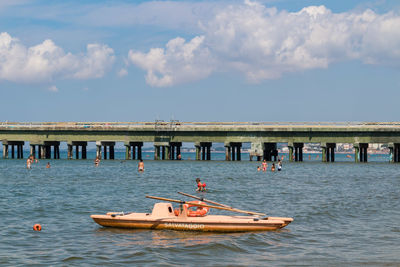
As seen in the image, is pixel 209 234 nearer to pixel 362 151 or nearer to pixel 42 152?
pixel 362 151

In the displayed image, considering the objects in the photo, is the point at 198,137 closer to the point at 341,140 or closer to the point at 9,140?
the point at 341,140

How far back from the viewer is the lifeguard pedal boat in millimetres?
23766

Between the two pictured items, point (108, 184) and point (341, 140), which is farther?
point (341, 140)

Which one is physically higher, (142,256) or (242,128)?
(242,128)

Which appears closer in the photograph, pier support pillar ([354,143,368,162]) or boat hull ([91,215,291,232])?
boat hull ([91,215,291,232])

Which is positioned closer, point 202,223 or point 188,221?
point 202,223

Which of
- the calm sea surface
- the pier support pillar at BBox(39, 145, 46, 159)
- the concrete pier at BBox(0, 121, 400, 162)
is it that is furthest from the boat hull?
the pier support pillar at BBox(39, 145, 46, 159)

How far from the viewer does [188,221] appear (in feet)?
79.0

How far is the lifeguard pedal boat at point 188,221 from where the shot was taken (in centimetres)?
2377

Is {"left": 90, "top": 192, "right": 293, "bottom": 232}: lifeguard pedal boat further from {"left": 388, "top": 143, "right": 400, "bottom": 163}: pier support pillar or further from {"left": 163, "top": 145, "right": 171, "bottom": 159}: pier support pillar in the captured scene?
{"left": 163, "top": 145, "right": 171, "bottom": 159}: pier support pillar

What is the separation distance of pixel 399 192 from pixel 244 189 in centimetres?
1095

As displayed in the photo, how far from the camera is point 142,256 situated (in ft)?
63.9

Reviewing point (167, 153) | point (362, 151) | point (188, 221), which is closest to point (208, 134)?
point (167, 153)

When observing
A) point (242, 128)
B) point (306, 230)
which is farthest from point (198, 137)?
point (306, 230)
